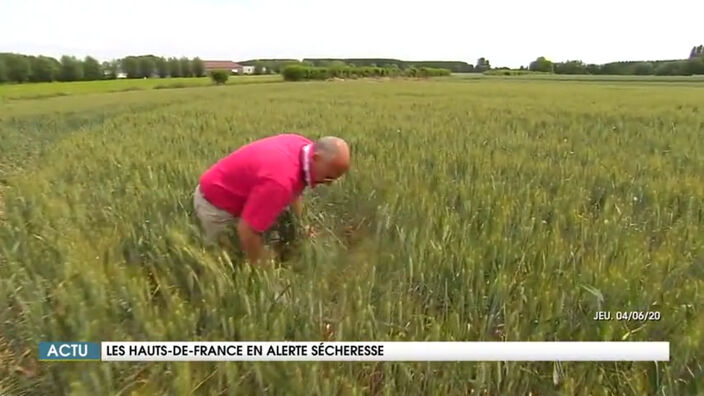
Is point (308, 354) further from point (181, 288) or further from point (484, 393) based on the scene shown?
point (181, 288)

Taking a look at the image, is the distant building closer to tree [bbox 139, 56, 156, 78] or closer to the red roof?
the red roof

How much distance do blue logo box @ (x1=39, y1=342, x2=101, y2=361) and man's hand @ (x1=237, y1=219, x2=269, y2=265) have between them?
0.99 meters

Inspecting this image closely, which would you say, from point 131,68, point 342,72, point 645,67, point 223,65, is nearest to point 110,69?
point 131,68

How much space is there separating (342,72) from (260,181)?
73196 mm

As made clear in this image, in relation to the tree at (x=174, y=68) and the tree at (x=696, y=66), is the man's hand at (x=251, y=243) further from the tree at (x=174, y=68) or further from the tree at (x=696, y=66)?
the tree at (x=174, y=68)

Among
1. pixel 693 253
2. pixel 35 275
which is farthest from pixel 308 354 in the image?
pixel 693 253

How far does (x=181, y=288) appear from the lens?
2.18 meters

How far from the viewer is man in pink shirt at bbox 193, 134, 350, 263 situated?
2537mm

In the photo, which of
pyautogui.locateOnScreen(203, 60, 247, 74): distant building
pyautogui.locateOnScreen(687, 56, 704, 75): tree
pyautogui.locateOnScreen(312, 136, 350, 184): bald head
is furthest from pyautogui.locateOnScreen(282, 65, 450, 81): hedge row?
pyautogui.locateOnScreen(312, 136, 350, 184): bald head

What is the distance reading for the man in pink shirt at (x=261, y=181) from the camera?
254cm

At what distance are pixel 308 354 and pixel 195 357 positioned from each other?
0.39 metres

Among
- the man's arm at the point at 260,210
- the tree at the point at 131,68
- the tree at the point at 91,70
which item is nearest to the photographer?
the man's arm at the point at 260,210

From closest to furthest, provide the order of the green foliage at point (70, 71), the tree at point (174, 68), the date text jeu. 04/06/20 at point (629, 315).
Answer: the date text jeu. 04/06/20 at point (629, 315), the green foliage at point (70, 71), the tree at point (174, 68)

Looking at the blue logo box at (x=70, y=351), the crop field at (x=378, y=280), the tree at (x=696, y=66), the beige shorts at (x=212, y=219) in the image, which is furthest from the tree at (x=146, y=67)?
the blue logo box at (x=70, y=351)
